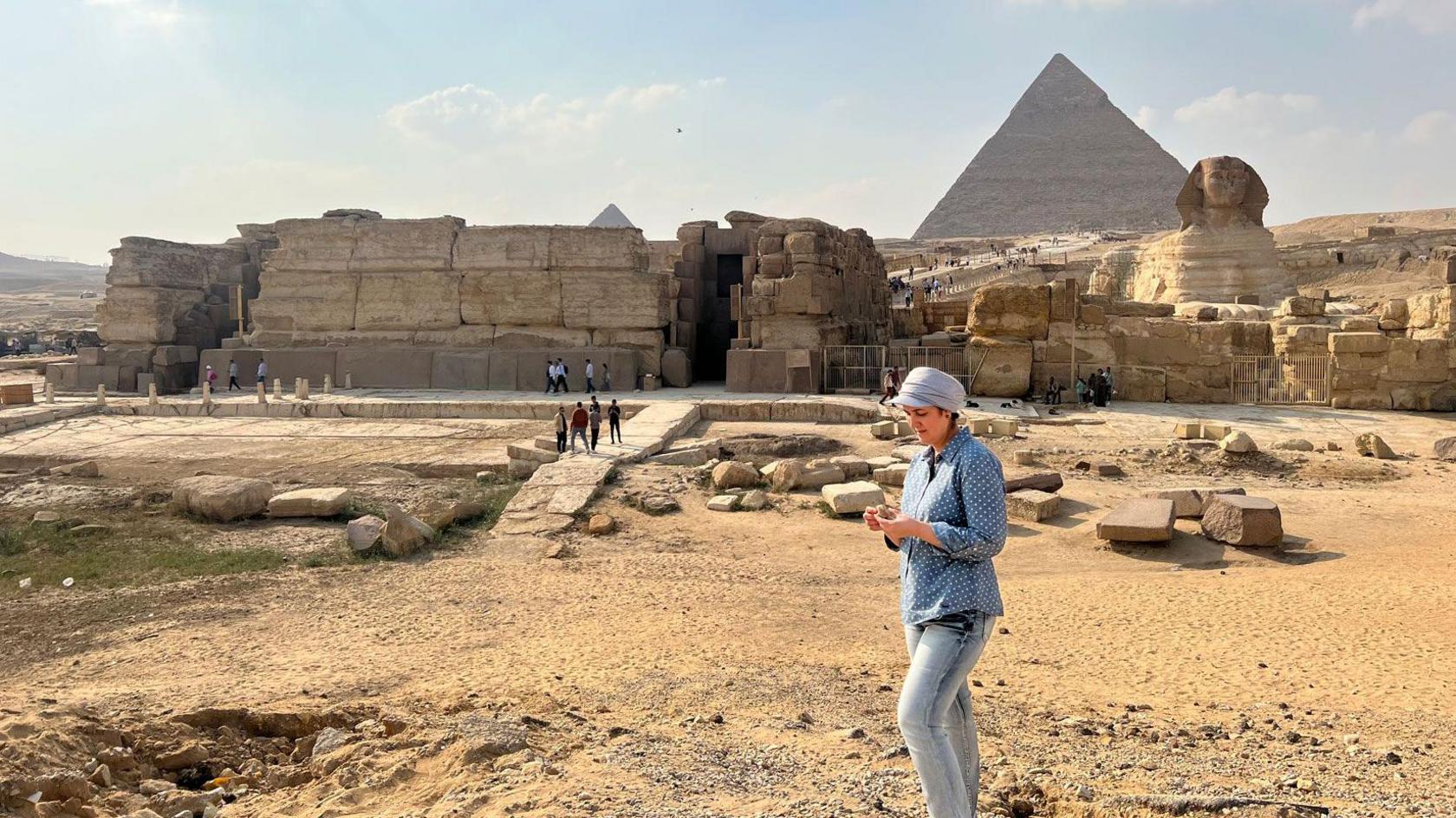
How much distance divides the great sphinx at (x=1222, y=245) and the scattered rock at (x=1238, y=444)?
535 inches

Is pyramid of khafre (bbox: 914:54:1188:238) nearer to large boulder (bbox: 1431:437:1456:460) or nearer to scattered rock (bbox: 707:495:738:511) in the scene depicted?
large boulder (bbox: 1431:437:1456:460)

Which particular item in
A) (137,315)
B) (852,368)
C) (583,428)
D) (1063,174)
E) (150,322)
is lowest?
(583,428)

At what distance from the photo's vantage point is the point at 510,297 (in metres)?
17.8

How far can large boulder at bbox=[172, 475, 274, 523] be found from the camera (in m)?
8.36

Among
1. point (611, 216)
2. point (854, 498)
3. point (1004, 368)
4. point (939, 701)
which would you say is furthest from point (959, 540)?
point (611, 216)

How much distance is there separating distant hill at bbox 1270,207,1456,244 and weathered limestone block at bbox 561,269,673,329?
40507mm

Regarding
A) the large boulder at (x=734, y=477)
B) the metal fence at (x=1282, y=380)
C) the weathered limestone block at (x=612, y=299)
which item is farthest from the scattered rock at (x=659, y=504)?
the metal fence at (x=1282, y=380)

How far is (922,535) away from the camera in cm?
276

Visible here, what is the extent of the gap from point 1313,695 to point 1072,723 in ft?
4.02

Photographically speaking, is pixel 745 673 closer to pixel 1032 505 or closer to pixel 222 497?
pixel 1032 505

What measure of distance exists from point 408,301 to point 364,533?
37.7 feet

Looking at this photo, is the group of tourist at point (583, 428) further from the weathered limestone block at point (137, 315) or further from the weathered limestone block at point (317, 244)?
the weathered limestone block at point (137, 315)

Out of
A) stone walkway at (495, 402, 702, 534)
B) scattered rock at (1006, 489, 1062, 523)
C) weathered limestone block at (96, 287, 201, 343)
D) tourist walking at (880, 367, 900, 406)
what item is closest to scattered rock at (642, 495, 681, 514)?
stone walkway at (495, 402, 702, 534)

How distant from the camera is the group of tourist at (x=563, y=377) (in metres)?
16.5
